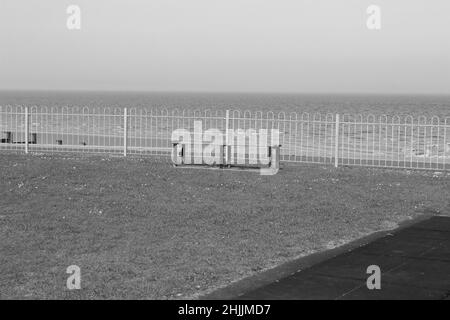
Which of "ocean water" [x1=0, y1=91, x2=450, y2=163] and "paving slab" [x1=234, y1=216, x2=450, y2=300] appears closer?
"paving slab" [x1=234, y1=216, x2=450, y2=300]

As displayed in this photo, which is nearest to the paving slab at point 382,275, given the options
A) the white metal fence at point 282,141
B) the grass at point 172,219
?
the grass at point 172,219

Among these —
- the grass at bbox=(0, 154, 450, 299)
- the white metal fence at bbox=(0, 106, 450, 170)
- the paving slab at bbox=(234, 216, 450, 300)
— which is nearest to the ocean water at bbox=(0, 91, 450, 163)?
the white metal fence at bbox=(0, 106, 450, 170)

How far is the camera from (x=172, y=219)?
10422mm

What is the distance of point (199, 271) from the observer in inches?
282

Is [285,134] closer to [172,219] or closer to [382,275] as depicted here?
[172,219]

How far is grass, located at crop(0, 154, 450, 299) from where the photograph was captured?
6965 mm

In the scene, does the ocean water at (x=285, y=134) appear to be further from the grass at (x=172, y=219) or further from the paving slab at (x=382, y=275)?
the paving slab at (x=382, y=275)

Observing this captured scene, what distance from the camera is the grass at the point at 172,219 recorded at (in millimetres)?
6965

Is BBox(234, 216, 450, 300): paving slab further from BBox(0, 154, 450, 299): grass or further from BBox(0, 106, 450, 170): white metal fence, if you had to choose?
BBox(0, 106, 450, 170): white metal fence

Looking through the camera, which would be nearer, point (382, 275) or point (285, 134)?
point (382, 275)

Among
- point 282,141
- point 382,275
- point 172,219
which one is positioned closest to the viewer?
point 382,275

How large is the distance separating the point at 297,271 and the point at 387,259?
1.21 metres

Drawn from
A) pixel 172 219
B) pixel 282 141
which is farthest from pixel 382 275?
pixel 282 141

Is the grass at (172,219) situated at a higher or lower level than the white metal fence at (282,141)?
lower
